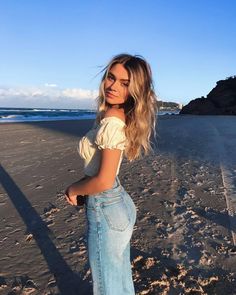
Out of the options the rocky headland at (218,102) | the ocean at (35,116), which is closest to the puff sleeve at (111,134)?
the ocean at (35,116)

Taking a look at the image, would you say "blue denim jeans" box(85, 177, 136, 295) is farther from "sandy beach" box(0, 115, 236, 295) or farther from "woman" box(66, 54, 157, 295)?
"sandy beach" box(0, 115, 236, 295)

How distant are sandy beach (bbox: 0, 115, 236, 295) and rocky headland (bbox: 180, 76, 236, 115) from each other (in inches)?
1831

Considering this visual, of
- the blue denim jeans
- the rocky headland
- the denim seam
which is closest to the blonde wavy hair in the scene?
the blue denim jeans

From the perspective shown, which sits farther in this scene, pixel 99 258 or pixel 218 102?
pixel 218 102

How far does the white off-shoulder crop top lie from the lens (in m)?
2.01

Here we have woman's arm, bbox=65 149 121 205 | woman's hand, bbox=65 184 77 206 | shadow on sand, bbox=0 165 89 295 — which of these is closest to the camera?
woman's arm, bbox=65 149 121 205

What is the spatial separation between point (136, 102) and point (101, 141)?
0.30 metres

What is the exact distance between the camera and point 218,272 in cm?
362

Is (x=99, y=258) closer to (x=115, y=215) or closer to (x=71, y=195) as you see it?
(x=115, y=215)

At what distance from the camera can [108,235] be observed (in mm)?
2148

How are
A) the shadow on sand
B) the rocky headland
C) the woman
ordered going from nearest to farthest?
the woman
the shadow on sand
the rocky headland

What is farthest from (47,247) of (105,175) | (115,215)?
(105,175)

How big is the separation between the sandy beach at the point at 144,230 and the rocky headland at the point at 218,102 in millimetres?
46513

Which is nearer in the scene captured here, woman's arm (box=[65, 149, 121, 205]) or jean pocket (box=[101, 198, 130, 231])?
woman's arm (box=[65, 149, 121, 205])
